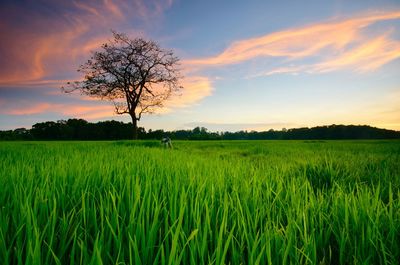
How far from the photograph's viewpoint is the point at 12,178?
2463 millimetres

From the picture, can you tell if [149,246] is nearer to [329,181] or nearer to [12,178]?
[12,178]

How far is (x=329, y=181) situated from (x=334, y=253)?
2562 millimetres

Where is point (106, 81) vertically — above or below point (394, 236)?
above

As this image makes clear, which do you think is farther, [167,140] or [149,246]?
[167,140]

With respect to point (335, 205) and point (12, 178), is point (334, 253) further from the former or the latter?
point (12, 178)

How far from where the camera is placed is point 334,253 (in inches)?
57.8

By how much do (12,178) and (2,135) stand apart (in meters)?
50.9

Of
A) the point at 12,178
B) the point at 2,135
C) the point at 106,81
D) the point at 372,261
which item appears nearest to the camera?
the point at 372,261

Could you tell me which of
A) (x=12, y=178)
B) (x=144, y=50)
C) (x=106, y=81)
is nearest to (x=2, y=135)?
(x=106, y=81)

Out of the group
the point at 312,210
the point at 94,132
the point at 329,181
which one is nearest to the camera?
the point at 312,210

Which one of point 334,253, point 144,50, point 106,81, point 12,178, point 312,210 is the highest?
point 144,50

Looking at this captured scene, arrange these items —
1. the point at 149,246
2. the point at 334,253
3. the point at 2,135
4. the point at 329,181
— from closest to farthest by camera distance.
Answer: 1. the point at 149,246
2. the point at 334,253
3. the point at 329,181
4. the point at 2,135

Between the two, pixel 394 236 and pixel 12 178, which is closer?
pixel 394 236

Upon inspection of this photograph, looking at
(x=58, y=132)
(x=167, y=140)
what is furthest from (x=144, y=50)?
(x=58, y=132)
